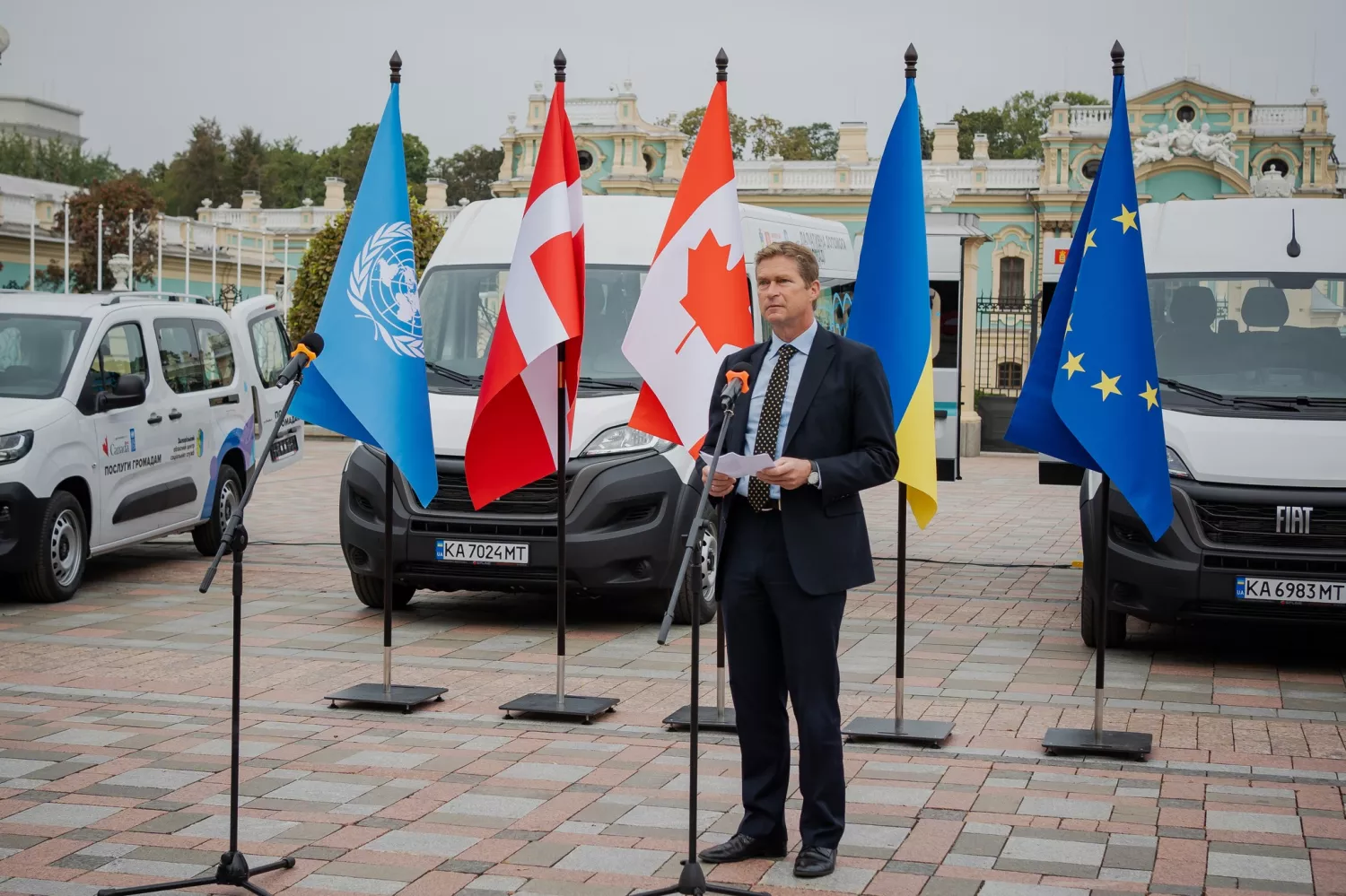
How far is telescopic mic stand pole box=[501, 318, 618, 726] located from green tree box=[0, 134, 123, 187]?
258 feet

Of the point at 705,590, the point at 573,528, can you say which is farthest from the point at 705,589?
the point at 573,528

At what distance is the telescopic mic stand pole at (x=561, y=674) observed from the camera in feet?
24.5

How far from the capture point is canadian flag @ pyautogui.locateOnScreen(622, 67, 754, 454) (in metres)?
7.14

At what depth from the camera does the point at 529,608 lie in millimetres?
10820

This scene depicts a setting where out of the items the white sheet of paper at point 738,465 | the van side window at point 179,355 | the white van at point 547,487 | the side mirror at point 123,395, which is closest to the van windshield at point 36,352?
the side mirror at point 123,395

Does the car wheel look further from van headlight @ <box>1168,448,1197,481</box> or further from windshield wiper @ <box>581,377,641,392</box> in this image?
van headlight @ <box>1168,448,1197,481</box>

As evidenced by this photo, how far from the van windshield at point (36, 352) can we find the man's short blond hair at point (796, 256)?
273 inches

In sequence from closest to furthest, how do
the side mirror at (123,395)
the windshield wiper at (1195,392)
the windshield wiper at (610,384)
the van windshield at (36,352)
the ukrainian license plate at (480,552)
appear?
the windshield wiper at (1195,392)
the ukrainian license plate at (480,552)
the windshield wiper at (610,384)
the van windshield at (36,352)
the side mirror at (123,395)

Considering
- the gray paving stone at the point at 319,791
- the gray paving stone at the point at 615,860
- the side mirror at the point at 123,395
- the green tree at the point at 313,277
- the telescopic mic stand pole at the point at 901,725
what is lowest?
the gray paving stone at the point at 319,791

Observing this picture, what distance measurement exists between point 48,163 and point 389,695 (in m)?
82.6

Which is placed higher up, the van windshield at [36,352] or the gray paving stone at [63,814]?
the van windshield at [36,352]

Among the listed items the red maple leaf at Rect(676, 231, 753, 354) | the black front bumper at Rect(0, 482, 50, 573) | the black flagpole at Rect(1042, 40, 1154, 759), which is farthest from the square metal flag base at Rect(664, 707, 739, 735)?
the black front bumper at Rect(0, 482, 50, 573)

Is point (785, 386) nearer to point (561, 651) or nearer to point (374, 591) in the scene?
point (561, 651)

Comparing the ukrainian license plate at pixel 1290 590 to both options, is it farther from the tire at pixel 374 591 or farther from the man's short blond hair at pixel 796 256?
the tire at pixel 374 591
